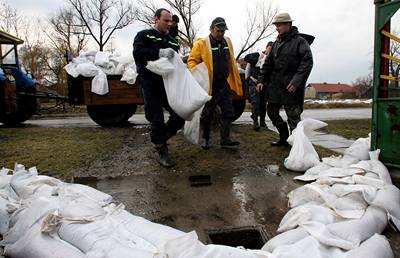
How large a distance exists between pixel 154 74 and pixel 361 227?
287 centimetres

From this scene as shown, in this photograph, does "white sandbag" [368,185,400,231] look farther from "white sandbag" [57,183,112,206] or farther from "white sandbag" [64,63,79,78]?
"white sandbag" [64,63,79,78]

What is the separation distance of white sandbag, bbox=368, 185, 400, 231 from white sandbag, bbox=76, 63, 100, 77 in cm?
674

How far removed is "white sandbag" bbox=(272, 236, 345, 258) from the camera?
1800 mm

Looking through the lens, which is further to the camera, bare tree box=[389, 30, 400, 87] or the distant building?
the distant building

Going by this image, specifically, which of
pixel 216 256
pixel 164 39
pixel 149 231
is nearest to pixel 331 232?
pixel 216 256

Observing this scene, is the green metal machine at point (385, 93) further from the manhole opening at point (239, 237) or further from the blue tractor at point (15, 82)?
the blue tractor at point (15, 82)

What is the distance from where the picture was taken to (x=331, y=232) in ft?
6.81

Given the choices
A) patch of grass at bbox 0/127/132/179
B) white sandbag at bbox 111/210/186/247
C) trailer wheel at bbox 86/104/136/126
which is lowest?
Result: white sandbag at bbox 111/210/186/247

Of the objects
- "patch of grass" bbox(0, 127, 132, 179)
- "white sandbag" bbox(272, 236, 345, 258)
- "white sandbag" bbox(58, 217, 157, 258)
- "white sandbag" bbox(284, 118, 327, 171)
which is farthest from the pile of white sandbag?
"white sandbag" bbox(272, 236, 345, 258)

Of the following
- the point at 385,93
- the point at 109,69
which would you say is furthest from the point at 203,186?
the point at 109,69

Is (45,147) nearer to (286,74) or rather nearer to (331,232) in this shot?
(286,74)

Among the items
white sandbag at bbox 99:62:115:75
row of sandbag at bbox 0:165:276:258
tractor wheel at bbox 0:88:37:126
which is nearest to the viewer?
row of sandbag at bbox 0:165:276:258

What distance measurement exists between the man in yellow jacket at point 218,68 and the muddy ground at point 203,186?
44 cm

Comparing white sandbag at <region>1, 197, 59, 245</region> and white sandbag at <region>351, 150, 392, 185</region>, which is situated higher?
white sandbag at <region>351, 150, 392, 185</region>
